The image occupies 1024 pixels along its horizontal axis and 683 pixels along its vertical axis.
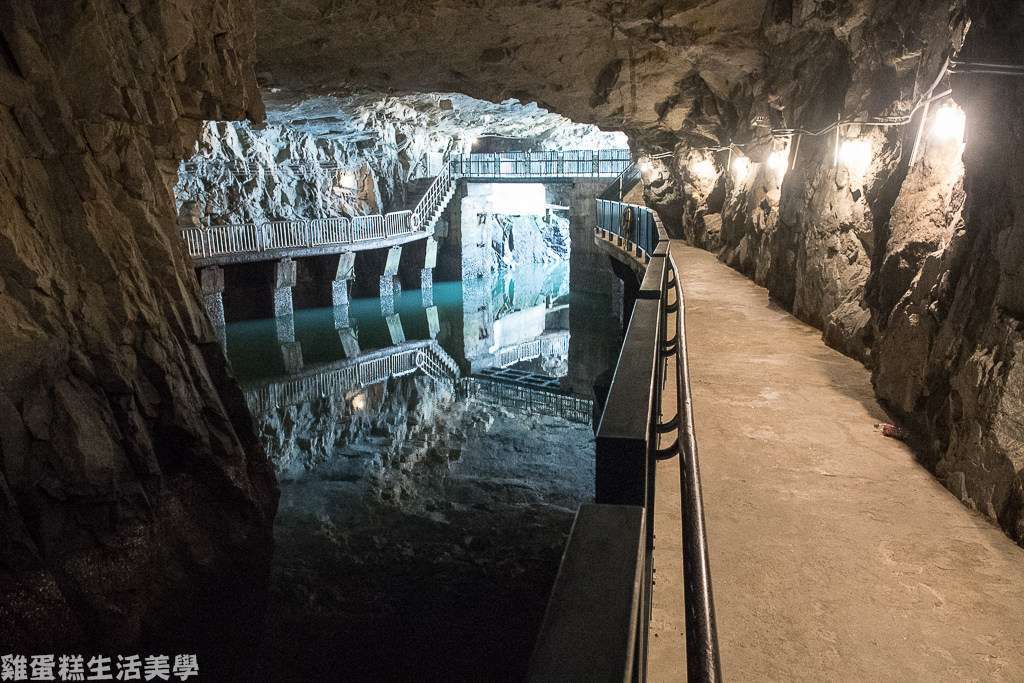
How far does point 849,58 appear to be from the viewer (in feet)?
26.9

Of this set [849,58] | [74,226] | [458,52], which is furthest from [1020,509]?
[458,52]

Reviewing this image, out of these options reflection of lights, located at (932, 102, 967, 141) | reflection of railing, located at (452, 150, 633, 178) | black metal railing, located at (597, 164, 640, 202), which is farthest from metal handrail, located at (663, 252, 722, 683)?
reflection of railing, located at (452, 150, 633, 178)

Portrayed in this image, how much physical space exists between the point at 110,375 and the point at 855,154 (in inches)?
336

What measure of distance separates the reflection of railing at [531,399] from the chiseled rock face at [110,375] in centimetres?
777

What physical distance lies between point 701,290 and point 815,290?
3020mm

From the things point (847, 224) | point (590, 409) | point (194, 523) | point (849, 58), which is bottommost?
point (590, 409)

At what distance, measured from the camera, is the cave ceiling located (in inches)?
489

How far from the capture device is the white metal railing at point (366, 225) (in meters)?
21.4

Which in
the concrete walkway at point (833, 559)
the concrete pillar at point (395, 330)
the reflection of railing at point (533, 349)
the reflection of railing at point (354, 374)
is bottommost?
the reflection of railing at point (533, 349)

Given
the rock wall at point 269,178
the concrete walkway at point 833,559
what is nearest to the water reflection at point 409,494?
the concrete walkway at point 833,559

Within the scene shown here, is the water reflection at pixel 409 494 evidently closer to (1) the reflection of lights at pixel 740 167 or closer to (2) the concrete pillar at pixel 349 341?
(2) the concrete pillar at pixel 349 341

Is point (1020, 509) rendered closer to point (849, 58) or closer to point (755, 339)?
point (755, 339)

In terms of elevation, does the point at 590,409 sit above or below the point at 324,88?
below

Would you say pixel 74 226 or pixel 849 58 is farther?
pixel 849 58
